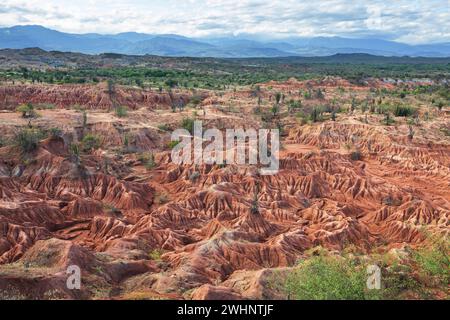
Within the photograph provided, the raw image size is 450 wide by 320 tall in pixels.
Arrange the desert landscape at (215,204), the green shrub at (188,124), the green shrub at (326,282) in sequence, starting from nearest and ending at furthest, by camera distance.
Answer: the green shrub at (326,282) → the desert landscape at (215,204) → the green shrub at (188,124)

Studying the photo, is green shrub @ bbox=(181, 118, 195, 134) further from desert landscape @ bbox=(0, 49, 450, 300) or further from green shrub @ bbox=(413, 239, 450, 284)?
green shrub @ bbox=(413, 239, 450, 284)

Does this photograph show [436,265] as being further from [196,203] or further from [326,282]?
[196,203]

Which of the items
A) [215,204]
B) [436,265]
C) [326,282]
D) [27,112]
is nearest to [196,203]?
[215,204]

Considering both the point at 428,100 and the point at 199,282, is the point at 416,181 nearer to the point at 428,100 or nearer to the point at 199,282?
the point at 199,282

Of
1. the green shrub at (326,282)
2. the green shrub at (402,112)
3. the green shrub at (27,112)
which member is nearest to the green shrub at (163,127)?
the green shrub at (27,112)

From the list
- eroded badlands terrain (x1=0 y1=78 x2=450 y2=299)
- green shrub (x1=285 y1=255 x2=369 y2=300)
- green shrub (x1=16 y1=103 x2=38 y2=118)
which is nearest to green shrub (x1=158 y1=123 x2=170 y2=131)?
eroded badlands terrain (x1=0 y1=78 x2=450 y2=299)

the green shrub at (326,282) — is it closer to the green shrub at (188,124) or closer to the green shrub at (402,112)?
the green shrub at (188,124)

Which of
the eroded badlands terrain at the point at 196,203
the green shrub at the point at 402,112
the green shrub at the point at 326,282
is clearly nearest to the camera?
the green shrub at the point at 326,282
